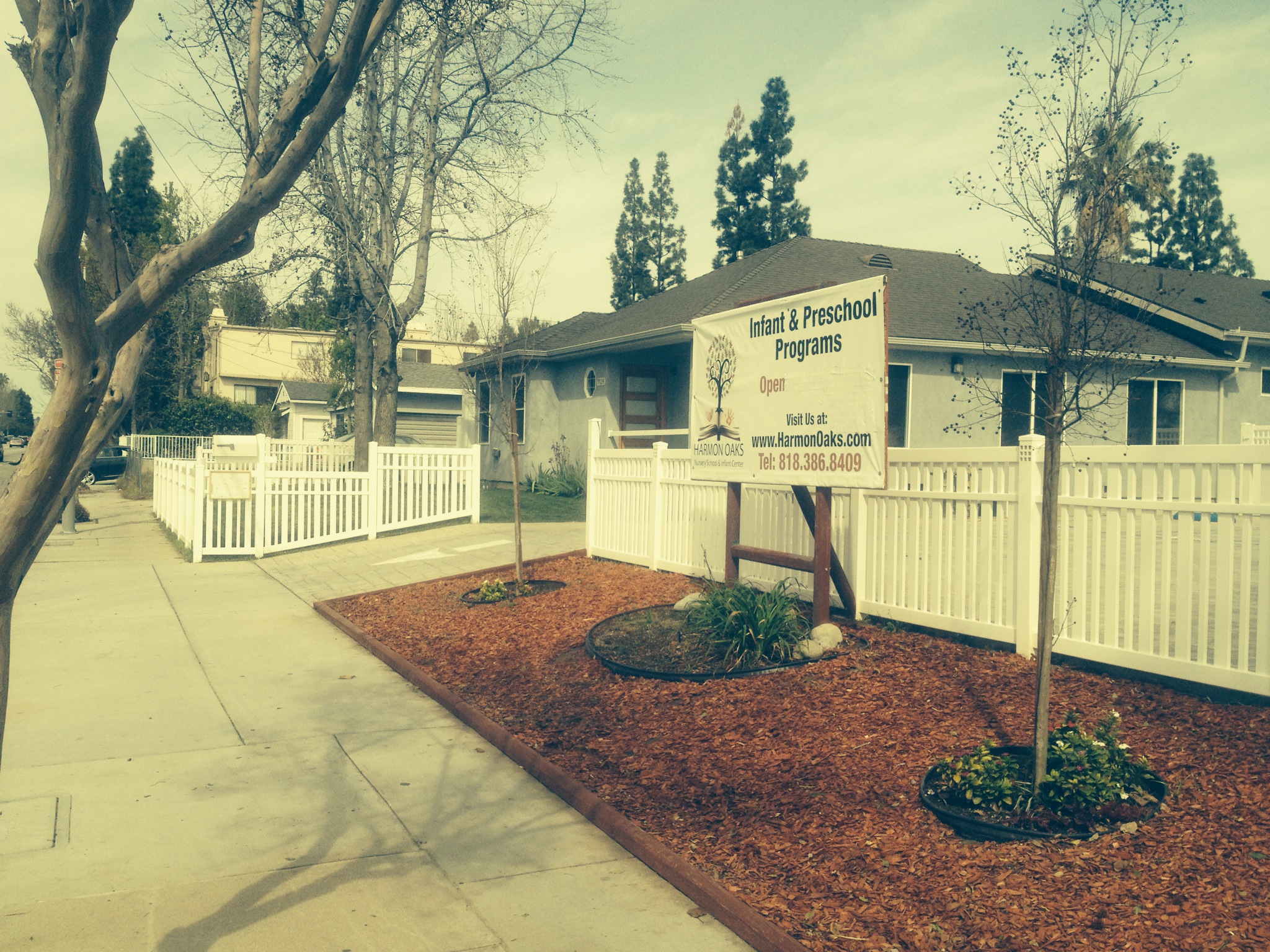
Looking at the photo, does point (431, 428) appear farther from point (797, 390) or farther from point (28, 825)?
point (28, 825)

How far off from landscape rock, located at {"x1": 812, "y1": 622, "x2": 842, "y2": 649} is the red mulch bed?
0.76 ft

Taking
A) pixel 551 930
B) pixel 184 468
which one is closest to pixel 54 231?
pixel 551 930

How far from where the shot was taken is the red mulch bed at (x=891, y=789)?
3576mm

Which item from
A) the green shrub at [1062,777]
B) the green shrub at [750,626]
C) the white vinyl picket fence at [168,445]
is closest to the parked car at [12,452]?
the white vinyl picket fence at [168,445]

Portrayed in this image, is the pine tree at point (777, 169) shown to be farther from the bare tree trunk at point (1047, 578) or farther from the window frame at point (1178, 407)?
the bare tree trunk at point (1047, 578)

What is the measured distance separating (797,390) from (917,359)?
11.2 metres

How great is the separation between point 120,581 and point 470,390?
1642 centimetres

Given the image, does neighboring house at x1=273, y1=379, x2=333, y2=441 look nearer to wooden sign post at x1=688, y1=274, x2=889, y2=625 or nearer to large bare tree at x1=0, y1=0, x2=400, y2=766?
wooden sign post at x1=688, y1=274, x2=889, y2=625

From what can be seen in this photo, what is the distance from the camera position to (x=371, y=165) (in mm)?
18906

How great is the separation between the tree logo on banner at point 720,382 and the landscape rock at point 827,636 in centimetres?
184

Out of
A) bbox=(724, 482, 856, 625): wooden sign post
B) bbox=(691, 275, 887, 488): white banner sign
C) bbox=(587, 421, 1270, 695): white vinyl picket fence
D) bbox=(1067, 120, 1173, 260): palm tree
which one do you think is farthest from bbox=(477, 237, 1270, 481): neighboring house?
bbox=(1067, 120, 1173, 260): palm tree

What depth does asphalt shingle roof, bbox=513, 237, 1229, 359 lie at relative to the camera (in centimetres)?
1822

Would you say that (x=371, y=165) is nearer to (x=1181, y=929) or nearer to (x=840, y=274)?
(x=840, y=274)

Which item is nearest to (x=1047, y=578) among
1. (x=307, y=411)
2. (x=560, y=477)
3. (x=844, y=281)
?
(x=844, y=281)
